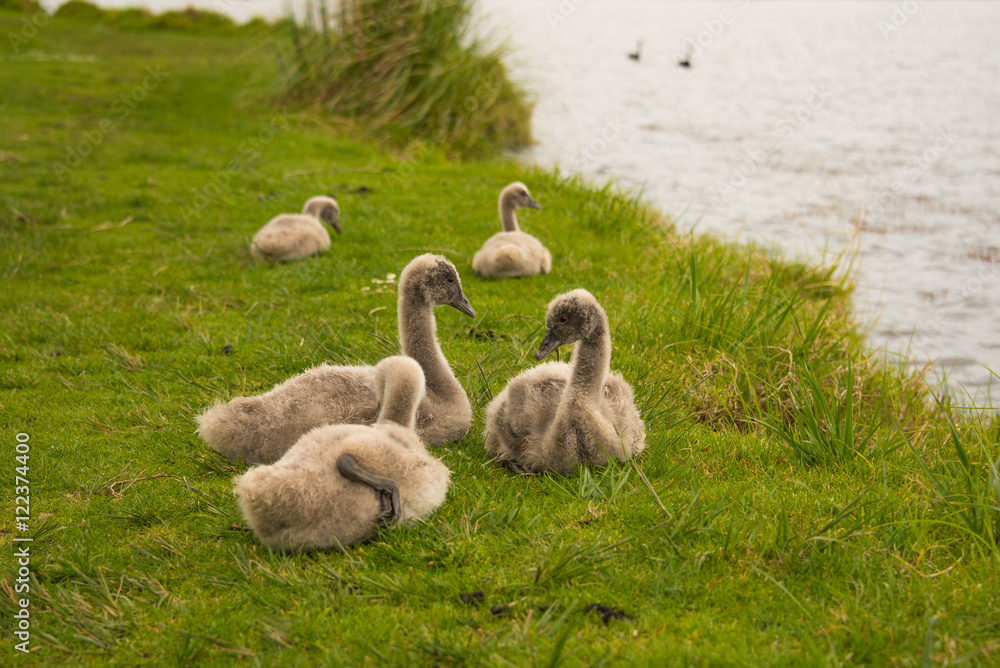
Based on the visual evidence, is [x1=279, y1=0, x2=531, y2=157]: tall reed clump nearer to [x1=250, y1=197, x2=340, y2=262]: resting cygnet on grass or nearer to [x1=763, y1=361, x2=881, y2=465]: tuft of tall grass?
[x1=250, y1=197, x2=340, y2=262]: resting cygnet on grass

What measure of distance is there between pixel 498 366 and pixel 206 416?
2334 millimetres

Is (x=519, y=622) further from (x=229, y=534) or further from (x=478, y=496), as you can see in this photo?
(x=229, y=534)

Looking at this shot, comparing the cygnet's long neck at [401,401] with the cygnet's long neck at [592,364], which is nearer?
the cygnet's long neck at [401,401]

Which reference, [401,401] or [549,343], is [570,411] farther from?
[401,401]

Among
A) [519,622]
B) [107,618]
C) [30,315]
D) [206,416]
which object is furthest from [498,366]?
[30,315]

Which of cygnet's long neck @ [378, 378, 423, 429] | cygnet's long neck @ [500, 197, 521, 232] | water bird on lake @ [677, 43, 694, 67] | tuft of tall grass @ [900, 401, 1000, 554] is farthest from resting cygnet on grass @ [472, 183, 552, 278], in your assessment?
water bird on lake @ [677, 43, 694, 67]

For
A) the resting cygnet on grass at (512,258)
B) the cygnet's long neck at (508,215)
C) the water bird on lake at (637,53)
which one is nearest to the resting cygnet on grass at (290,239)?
the resting cygnet on grass at (512,258)

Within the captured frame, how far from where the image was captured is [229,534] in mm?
4258

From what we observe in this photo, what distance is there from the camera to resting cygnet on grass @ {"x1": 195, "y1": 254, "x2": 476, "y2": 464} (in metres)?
4.80

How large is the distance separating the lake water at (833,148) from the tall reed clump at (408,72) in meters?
1.26

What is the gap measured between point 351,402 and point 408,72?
534 inches

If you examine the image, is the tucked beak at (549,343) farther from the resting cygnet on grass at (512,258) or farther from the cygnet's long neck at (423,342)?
the resting cygnet on grass at (512,258)

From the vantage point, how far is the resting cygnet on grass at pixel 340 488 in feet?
12.5

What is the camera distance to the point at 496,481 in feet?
15.7
